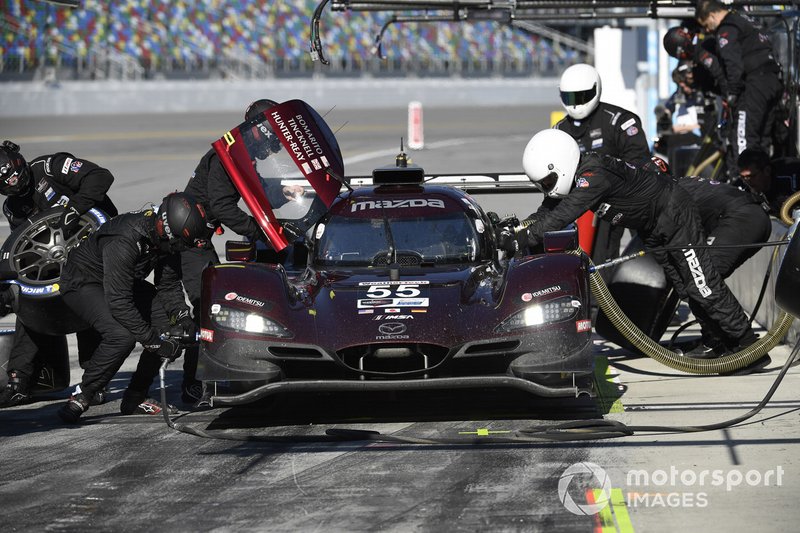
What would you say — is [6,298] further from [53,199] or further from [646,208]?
[646,208]

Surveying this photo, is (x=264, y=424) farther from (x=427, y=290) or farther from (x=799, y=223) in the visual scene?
(x=799, y=223)

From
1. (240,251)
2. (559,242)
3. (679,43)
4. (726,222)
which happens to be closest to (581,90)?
(726,222)

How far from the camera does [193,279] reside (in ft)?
27.0

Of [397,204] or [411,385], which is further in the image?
[397,204]

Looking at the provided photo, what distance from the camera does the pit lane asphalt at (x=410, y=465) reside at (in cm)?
514

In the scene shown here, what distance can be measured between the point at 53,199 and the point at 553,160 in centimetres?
344

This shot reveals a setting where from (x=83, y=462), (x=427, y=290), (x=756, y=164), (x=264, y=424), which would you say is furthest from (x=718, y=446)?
(x=756, y=164)

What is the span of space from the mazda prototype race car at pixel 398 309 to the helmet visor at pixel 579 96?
201cm

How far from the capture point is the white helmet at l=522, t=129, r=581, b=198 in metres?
8.17

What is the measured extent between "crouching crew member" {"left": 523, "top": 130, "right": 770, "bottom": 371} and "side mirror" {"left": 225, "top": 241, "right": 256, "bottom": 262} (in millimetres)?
1863

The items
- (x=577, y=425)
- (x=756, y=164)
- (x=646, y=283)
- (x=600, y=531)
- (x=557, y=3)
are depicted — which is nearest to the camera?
(x=600, y=531)

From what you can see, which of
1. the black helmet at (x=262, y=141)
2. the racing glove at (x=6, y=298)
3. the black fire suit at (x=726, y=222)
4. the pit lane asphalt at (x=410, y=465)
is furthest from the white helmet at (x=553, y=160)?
the racing glove at (x=6, y=298)

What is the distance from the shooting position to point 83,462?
250 inches

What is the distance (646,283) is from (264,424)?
325 centimetres
